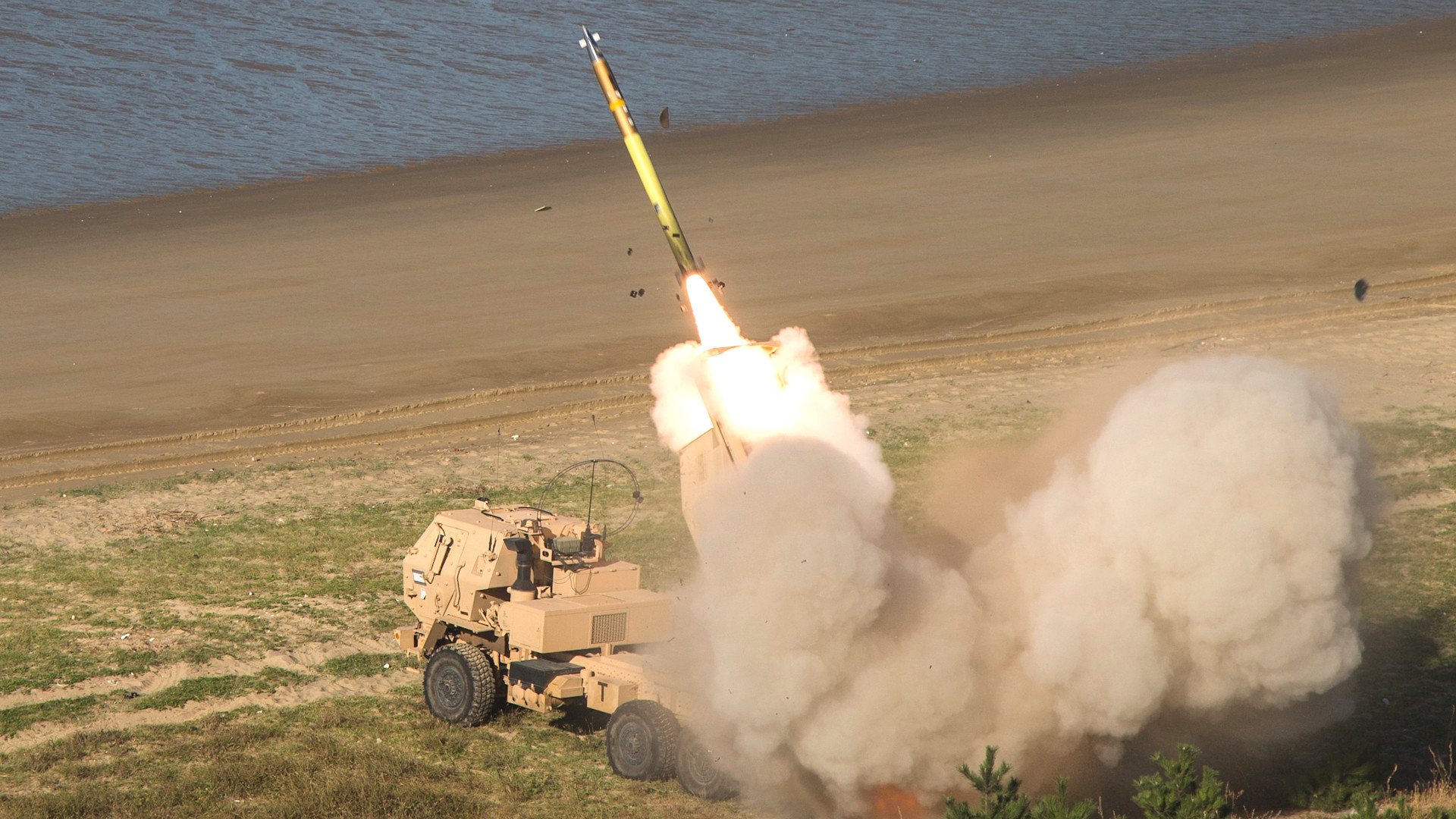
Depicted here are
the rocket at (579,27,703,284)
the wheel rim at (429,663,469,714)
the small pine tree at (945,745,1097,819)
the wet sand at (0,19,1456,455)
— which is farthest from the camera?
the wet sand at (0,19,1456,455)

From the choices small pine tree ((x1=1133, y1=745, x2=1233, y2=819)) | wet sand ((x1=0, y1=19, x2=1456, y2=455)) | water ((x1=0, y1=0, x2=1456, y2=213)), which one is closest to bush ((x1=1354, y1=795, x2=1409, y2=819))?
small pine tree ((x1=1133, y1=745, x2=1233, y2=819))

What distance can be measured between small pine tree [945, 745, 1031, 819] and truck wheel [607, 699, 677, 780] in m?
3.04

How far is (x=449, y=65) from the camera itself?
60906 millimetres

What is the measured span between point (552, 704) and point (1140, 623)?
630cm

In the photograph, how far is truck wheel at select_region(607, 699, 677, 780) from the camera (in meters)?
16.3

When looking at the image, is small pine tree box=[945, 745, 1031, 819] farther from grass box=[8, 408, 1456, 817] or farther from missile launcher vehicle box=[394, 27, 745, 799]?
missile launcher vehicle box=[394, 27, 745, 799]

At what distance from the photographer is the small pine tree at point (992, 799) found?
13.8 metres

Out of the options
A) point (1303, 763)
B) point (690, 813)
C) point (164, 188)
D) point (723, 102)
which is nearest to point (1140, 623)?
point (1303, 763)

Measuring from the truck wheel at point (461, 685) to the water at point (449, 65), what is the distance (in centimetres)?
3459

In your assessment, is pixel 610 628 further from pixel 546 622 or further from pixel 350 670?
pixel 350 670

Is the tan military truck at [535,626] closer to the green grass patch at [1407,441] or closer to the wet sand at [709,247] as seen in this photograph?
the green grass patch at [1407,441]

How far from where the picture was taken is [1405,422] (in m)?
27.5

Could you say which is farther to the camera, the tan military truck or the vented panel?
the vented panel

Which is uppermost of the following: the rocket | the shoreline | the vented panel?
the shoreline
